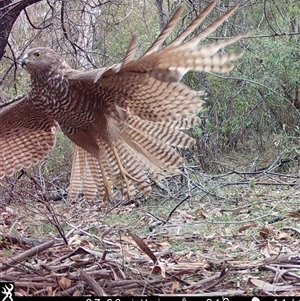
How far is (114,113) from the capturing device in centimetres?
378

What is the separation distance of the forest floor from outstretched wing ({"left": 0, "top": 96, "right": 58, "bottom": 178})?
1.36 ft

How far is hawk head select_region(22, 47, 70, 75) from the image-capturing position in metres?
3.80

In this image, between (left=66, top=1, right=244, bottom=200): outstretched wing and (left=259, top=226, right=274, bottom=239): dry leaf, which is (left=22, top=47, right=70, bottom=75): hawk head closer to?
(left=66, top=1, right=244, bottom=200): outstretched wing

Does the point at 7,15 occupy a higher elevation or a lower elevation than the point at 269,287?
higher

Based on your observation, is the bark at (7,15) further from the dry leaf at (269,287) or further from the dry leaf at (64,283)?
the dry leaf at (269,287)

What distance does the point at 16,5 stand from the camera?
3.80 metres

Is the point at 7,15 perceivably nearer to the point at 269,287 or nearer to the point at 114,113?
the point at 114,113

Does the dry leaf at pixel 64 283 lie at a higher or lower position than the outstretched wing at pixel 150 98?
lower

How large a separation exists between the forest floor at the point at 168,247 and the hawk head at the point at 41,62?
90cm

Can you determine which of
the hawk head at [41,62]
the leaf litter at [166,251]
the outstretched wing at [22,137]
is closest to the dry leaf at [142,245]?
the leaf litter at [166,251]

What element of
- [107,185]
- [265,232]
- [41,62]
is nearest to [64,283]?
[107,185]

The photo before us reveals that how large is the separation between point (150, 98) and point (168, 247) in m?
1.21

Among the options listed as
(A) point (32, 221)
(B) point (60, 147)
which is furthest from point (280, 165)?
(A) point (32, 221)

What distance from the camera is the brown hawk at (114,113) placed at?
287cm
